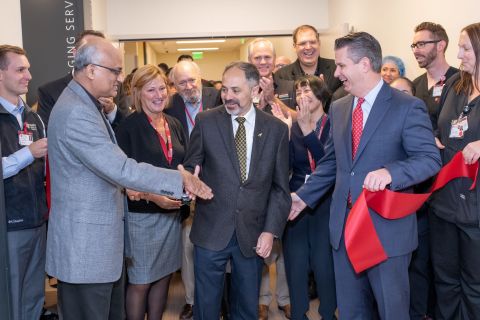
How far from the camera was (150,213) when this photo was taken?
2.99 m

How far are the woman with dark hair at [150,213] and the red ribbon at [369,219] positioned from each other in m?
1.08

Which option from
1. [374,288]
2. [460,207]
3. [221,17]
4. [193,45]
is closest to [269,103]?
[460,207]

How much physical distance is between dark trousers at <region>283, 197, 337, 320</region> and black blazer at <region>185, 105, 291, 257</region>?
44cm

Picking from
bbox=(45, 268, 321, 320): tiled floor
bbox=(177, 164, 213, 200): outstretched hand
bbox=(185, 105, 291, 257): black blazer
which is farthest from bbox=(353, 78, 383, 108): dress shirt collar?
bbox=(45, 268, 321, 320): tiled floor

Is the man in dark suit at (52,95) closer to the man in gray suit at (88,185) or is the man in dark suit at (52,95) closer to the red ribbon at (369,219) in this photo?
the man in gray suit at (88,185)

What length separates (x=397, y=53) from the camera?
5.21 m

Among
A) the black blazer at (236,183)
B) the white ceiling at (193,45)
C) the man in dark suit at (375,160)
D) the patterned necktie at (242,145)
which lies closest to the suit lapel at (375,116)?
the man in dark suit at (375,160)

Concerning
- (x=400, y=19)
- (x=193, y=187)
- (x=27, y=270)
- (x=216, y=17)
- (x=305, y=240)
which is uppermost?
(x=216, y=17)

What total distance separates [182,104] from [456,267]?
212 centimetres

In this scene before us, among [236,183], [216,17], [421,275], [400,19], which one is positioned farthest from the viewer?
[216,17]

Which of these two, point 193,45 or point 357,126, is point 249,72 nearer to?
point 357,126

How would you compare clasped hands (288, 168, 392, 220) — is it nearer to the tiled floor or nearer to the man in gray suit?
the man in gray suit

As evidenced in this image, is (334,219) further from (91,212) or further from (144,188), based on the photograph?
(91,212)

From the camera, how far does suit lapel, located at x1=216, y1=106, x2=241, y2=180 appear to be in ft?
8.99
